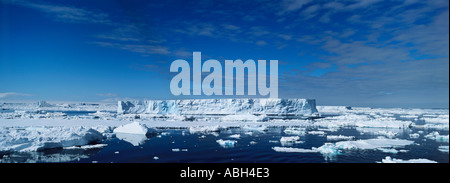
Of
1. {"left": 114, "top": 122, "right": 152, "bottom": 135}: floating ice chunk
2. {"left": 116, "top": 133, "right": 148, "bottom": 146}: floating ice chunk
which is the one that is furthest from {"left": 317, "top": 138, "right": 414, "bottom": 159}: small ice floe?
{"left": 114, "top": 122, "right": 152, "bottom": 135}: floating ice chunk

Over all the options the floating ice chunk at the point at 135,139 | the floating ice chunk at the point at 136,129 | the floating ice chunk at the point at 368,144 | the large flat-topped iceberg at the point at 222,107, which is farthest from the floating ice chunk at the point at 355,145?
the large flat-topped iceberg at the point at 222,107

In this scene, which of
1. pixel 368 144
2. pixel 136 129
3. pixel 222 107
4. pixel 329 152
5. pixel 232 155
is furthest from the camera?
pixel 222 107

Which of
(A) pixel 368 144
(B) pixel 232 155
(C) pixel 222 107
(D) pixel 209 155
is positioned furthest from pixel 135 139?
(C) pixel 222 107

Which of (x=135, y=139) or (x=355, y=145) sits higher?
(x=355, y=145)

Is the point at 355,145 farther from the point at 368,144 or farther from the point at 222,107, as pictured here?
the point at 222,107

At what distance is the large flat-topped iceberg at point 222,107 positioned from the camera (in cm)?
3291

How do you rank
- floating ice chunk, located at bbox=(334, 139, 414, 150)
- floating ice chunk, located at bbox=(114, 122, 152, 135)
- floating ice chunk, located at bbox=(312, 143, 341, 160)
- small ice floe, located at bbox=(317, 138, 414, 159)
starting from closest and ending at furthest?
floating ice chunk, located at bbox=(312, 143, 341, 160) → small ice floe, located at bbox=(317, 138, 414, 159) → floating ice chunk, located at bbox=(334, 139, 414, 150) → floating ice chunk, located at bbox=(114, 122, 152, 135)

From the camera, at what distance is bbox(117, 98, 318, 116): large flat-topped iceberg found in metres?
32.9

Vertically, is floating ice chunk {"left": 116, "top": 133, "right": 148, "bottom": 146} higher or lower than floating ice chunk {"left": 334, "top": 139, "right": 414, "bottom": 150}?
lower

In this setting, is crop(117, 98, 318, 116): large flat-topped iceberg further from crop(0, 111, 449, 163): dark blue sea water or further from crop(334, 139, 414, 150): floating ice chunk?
crop(0, 111, 449, 163): dark blue sea water

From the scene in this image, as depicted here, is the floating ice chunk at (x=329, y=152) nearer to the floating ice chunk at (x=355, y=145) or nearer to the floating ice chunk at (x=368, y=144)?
the floating ice chunk at (x=355, y=145)

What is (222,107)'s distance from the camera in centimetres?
3503

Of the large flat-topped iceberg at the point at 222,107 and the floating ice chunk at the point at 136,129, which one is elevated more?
the large flat-topped iceberg at the point at 222,107
